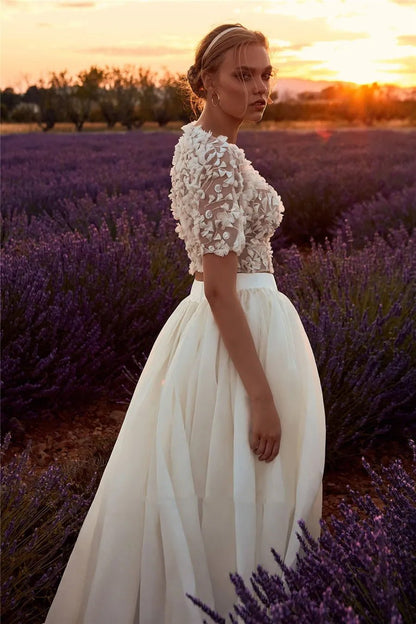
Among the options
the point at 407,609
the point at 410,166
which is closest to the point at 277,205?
the point at 407,609

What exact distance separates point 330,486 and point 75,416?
139 centimetres

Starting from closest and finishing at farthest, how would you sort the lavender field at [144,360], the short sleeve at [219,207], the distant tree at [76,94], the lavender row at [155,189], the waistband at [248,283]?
1. the lavender field at [144,360]
2. the short sleeve at [219,207]
3. the waistband at [248,283]
4. the lavender row at [155,189]
5. the distant tree at [76,94]

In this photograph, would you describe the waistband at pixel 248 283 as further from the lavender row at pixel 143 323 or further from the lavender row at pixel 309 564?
the lavender row at pixel 143 323

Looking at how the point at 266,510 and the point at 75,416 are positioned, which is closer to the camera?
the point at 266,510

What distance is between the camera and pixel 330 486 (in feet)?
9.37

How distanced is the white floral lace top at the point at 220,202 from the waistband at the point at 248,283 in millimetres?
16

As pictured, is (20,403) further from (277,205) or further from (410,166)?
(410,166)

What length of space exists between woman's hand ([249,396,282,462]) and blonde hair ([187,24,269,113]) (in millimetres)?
873

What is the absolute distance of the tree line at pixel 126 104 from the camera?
52625 millimetres

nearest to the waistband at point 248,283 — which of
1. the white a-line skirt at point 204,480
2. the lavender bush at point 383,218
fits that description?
the white a-line skirt at point 204,480

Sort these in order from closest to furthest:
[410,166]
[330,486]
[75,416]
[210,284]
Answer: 1. [210,284]
2. [330,486]
3. [75,416]
4. [410,166]

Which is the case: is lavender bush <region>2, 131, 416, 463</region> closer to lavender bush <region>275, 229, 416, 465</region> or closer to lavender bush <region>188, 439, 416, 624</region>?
lavender bush <region>275, 229, 416, 465</region>

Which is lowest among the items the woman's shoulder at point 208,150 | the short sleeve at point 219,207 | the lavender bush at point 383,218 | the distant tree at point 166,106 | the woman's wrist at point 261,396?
the lavender bush at point 383,218

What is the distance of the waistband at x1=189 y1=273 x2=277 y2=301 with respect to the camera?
186 cm
